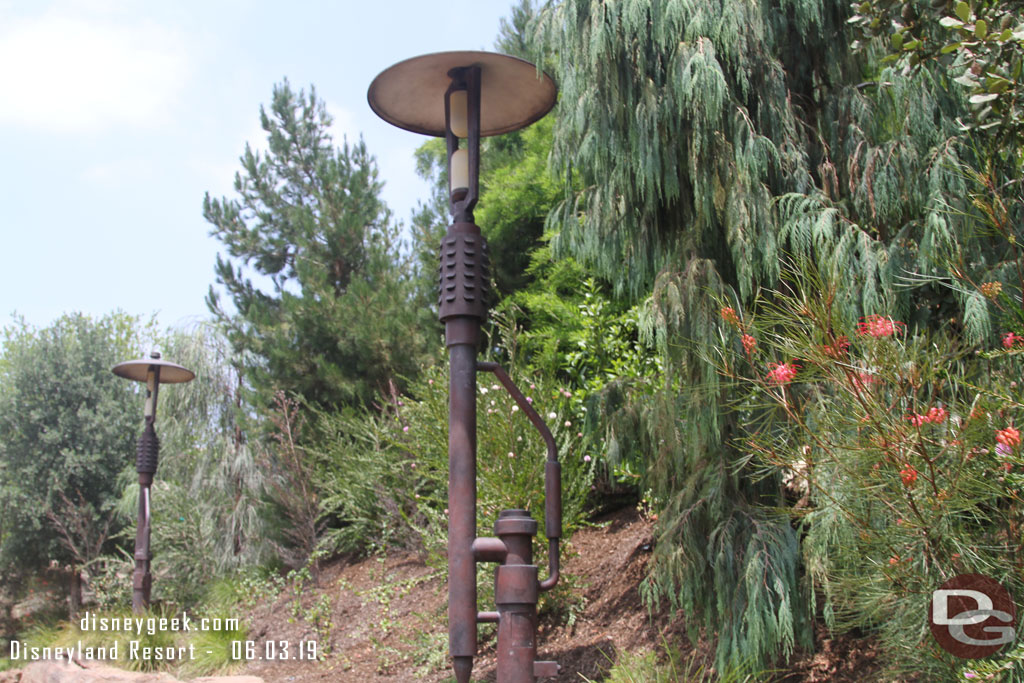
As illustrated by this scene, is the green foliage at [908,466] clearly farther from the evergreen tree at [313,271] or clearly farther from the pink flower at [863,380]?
the evergreen tree at [313,271]

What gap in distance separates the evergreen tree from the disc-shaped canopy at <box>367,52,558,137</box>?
617 centimetres

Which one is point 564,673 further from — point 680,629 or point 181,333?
point 181,333

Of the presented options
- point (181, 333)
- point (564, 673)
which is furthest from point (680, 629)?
point (181, 333)

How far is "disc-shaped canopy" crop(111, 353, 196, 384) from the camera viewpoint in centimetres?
859

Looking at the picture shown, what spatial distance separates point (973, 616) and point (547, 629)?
4275 mm

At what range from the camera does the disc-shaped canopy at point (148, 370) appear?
8.59m

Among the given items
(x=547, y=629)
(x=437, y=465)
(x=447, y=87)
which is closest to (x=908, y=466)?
(x=447, y=87)

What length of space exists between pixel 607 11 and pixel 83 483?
12082 mm

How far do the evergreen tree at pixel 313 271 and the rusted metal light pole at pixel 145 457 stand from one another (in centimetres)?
223

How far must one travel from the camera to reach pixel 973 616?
2.46 meters

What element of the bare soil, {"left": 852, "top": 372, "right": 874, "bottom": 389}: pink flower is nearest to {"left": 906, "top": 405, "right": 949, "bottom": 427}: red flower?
{"left": 852, "top": 372, "right": 874, "bottom": 389}: pink flower

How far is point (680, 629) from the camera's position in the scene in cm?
538

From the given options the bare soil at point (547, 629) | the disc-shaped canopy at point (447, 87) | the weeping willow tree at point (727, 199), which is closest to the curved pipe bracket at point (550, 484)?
the disc-shaped canopy at point (447, 87)

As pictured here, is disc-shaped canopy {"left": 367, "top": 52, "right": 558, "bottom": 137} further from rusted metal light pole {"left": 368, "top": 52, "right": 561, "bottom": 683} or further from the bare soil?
the bare soil
